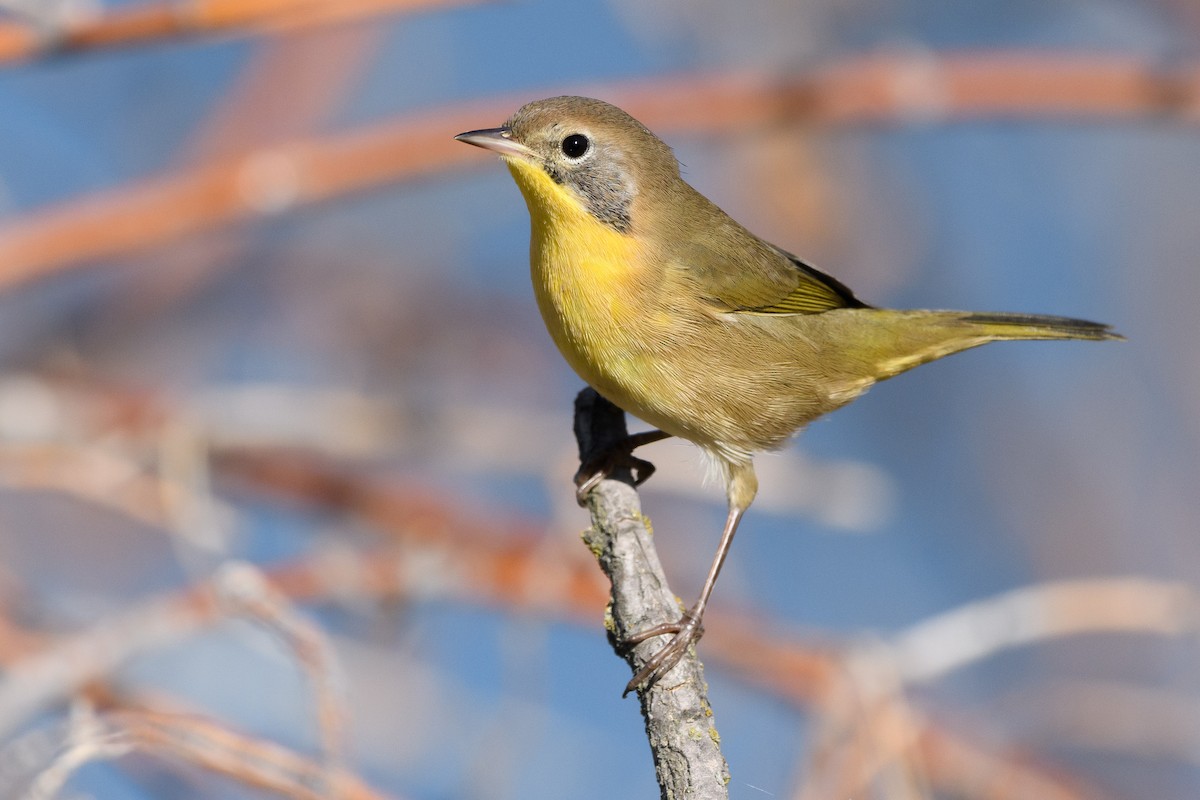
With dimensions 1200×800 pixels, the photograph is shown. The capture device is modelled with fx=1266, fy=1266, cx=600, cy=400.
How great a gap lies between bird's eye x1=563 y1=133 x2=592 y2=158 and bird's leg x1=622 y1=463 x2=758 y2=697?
3.26 ft

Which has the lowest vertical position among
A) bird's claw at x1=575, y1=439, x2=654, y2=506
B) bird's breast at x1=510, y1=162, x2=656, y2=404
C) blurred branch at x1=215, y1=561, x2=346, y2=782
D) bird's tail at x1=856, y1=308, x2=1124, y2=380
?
blurred branch at x1=215, y1=561, x2=346, y2=782

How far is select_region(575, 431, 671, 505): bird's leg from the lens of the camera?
10.8 ft

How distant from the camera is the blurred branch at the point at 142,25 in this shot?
3525 millimetres

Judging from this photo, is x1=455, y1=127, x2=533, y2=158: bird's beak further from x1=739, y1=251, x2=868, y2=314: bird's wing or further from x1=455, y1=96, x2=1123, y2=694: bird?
x1=739, y1=251, x2=868, y2=314: bird's wing

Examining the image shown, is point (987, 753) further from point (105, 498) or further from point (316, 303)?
point (316, 303)

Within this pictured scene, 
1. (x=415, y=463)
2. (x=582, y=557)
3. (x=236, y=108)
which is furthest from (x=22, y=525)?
(x=582, y=557)

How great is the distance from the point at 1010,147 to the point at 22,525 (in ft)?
20.0

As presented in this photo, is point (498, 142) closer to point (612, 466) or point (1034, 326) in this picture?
point (612, 466)

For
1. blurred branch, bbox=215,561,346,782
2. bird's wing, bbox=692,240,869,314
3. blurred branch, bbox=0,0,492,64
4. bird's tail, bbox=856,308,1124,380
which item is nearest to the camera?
blurred branch, bbox=215,561,346,782

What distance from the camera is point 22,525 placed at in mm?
6230

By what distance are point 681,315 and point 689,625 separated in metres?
1.04

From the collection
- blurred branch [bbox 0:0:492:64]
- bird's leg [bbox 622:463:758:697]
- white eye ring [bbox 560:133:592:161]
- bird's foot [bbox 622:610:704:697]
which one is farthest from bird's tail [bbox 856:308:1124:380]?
blurred branch [bbox 0:0:492:64]

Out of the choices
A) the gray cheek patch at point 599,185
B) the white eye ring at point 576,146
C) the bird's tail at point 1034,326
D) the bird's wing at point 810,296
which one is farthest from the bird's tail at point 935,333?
the white eye ring at point 576,146

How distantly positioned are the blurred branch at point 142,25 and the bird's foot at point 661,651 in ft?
6.88
